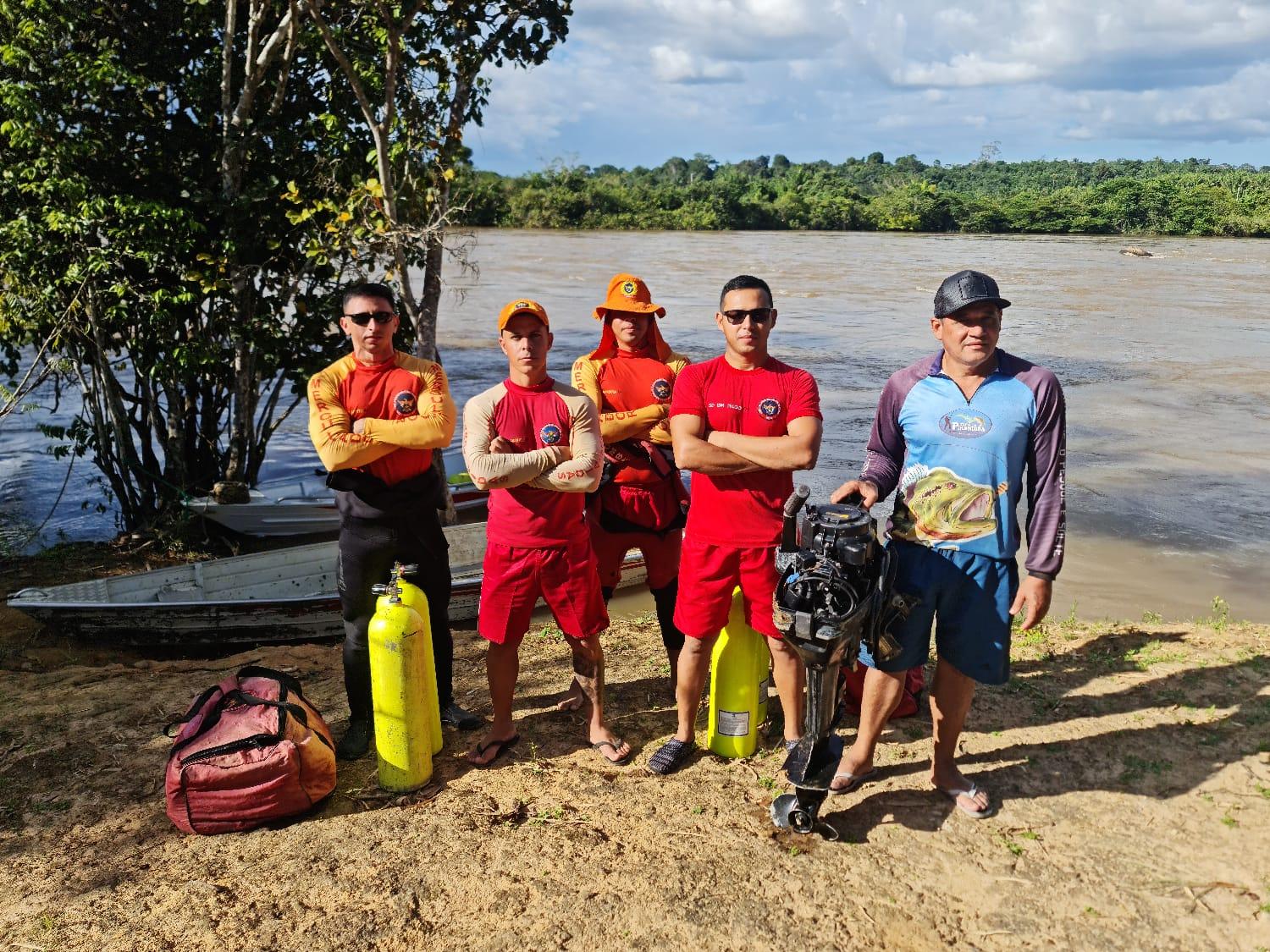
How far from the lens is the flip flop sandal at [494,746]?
4.38 meters

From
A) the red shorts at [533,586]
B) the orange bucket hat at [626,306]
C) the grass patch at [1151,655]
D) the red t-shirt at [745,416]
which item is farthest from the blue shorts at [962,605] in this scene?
the grass patch at [1151,655]

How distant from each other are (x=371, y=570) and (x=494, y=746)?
97 centimetres

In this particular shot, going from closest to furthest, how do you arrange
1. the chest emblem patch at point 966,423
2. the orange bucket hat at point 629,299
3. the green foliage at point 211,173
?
the chest emblem patch at point 966,423 < the orange bucket hat at point 629,299 < the green foliage at point 211,173

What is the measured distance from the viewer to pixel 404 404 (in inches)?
168

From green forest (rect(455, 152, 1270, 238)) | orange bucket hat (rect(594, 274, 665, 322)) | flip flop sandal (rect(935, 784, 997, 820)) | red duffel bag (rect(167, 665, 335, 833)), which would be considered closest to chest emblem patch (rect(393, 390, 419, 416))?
orange bucket hat (rect(594, 274, 665, 322))

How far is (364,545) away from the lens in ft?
14.1

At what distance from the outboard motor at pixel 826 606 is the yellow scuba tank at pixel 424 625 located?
1.48 m

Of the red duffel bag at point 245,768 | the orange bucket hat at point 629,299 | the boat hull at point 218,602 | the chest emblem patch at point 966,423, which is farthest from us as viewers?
the boat hull at point 218,602

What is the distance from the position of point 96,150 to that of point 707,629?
6.61 m

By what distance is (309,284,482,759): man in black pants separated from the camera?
13.7 ft

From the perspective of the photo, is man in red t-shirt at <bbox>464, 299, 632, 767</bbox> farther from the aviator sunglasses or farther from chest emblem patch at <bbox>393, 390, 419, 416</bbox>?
the aviator sunglasses

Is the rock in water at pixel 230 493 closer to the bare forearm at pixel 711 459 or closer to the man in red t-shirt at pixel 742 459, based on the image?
the man in red t-shirt at pixel 742 459

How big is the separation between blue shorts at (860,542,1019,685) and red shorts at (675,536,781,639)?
54 centimetres

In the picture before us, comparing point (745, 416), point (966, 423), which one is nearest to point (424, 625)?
point (745, 416)
